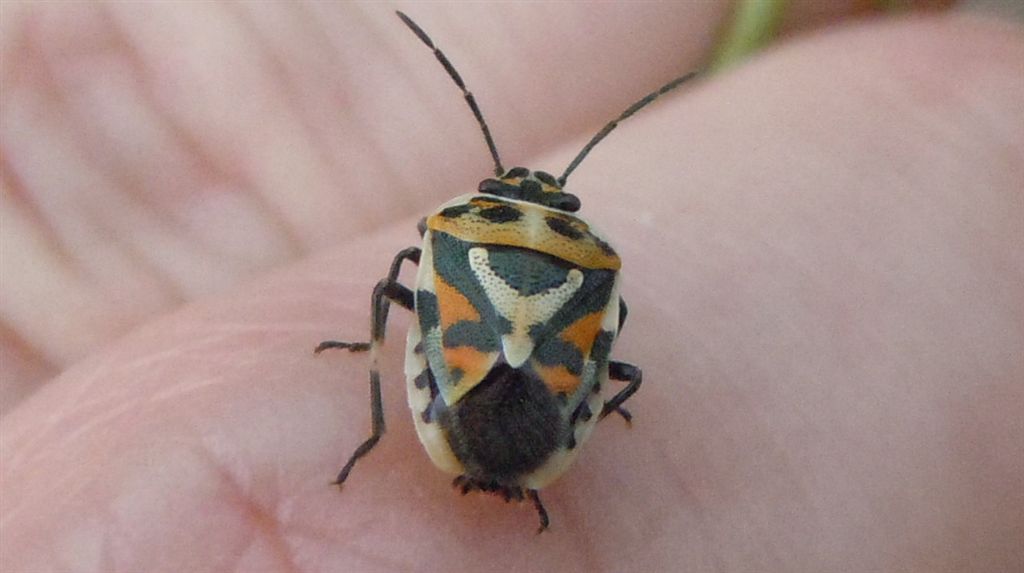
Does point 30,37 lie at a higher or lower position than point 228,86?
higher

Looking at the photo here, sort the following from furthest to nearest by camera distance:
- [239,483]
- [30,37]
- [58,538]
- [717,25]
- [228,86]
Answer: [717,25]
[228,86]
[30,37]
[239,483]
[58,538]

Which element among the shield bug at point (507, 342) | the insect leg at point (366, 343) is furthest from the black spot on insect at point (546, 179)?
the insect leg at point (366, 343)

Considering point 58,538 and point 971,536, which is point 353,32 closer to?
point 58,538

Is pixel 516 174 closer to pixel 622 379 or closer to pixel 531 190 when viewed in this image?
pixel 531 190

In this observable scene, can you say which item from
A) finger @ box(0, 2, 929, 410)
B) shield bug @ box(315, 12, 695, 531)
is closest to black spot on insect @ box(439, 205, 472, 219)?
shield bug @ box(315, 12, 695, 531)

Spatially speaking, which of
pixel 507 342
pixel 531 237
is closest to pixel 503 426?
pixel 507 342

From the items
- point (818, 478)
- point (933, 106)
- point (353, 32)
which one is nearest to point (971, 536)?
point (818, 478)

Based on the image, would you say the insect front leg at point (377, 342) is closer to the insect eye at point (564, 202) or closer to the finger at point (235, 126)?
the insect eye at point (564, 202)
